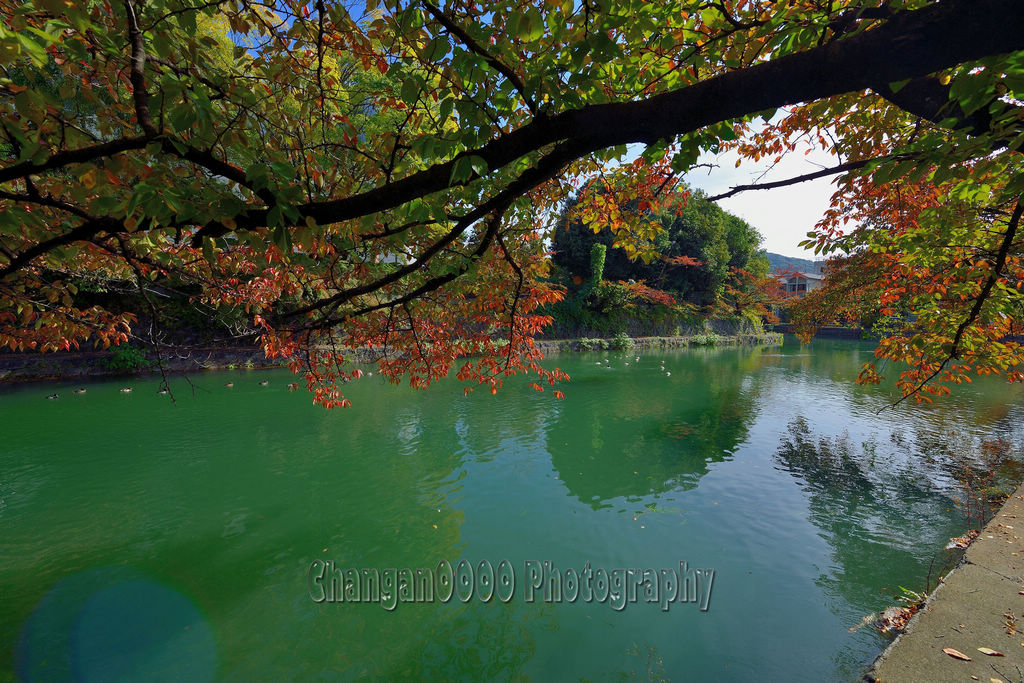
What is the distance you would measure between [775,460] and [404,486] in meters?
7.14

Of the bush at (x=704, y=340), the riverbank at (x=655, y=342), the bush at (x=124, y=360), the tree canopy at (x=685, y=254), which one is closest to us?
the bush at (x=124, y=360)

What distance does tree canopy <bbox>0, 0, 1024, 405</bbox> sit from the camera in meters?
1.64

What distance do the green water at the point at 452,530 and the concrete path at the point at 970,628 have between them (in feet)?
2.35

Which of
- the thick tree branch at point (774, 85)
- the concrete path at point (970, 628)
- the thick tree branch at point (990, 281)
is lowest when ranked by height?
Answer: the concrete path at point (970, 628)

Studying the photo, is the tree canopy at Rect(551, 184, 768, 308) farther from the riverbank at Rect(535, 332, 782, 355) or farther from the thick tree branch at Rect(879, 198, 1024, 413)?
the thick tree branch at Rect(879, 198, 1024, 413)

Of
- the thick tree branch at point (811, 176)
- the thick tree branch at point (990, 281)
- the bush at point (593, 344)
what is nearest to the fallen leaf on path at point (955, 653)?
the thick tree branch at point (990, 281)

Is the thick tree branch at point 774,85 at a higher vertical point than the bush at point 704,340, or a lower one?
higher

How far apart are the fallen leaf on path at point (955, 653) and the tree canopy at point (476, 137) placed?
2346mm

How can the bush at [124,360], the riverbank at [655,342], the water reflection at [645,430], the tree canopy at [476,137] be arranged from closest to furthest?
the tree canopy at [476,137] → the water reflection at [645,430] → the bush at [124,360] → the riverbank at [655,342]

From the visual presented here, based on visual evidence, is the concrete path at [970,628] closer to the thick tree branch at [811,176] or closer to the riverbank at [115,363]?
the thick tree branch at [811,176]

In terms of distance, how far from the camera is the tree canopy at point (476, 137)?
5.39ft

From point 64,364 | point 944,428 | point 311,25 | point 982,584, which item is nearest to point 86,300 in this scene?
point 64,364

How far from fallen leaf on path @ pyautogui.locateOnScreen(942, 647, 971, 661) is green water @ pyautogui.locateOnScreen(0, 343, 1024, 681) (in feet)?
2.73

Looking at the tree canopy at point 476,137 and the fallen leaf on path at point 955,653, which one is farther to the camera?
the fallen leaf on path at point 955,653
